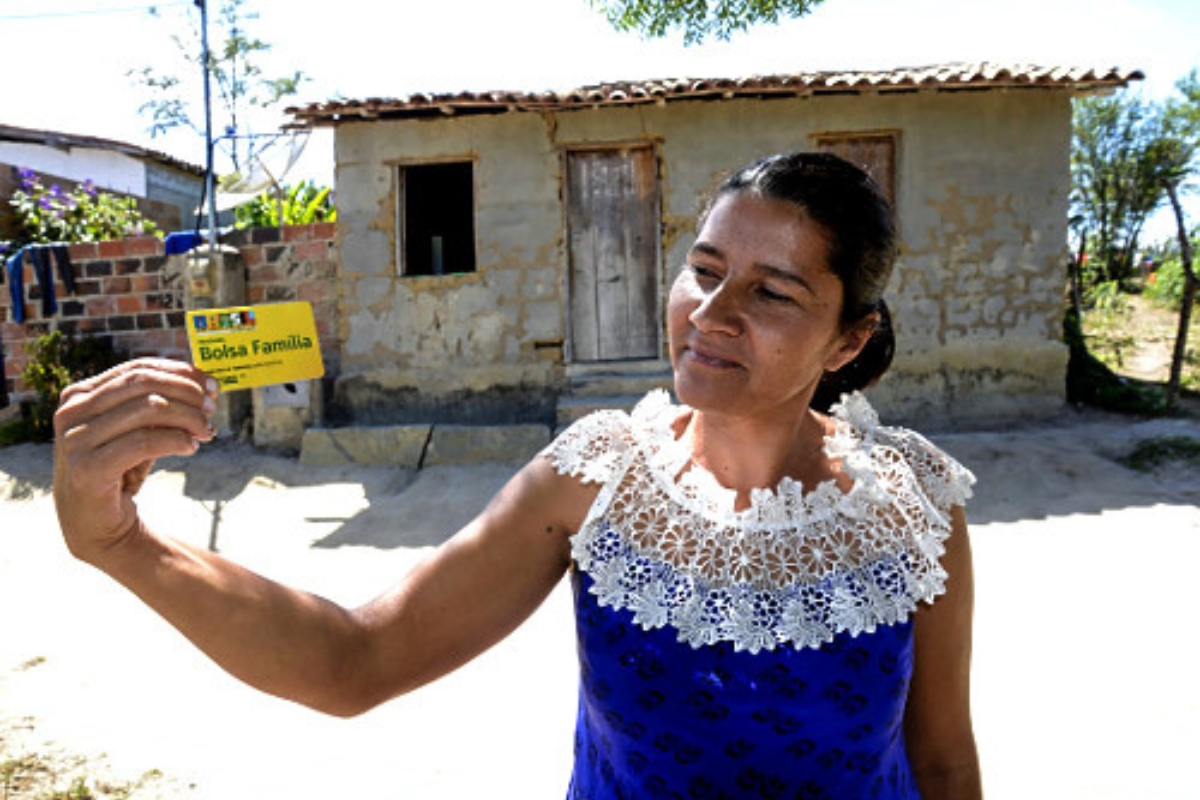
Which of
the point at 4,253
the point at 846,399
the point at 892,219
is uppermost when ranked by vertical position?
the point at 4,253

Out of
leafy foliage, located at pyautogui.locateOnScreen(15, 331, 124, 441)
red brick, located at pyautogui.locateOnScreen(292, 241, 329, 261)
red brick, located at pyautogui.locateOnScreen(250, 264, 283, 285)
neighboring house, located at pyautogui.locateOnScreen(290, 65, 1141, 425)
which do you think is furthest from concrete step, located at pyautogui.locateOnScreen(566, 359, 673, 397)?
leafy foliage, located at pyautogui.locateOnScreen(15, 331, 124, 441)

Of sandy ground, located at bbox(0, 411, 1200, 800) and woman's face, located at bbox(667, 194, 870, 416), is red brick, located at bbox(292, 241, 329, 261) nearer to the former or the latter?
Answer: sandy ground, located at bbox(0, 411, 1200, 800)

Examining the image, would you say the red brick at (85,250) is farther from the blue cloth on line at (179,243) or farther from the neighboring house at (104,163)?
the neighboring house at (104,163)

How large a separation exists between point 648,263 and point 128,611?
5611 millimetres

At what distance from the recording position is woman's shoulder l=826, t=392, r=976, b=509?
150 centimetres

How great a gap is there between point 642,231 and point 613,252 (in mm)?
358

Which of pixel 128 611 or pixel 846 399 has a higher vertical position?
pixel 846 399

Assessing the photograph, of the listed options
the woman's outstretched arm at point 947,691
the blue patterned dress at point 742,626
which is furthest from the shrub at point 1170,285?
the blue patterned dress at point 742,626

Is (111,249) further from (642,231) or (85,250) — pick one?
(642,231)

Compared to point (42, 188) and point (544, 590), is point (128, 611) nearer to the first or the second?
point (544, 590)

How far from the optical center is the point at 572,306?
346 inches

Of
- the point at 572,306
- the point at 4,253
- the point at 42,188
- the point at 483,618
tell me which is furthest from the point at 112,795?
the point at 42,188

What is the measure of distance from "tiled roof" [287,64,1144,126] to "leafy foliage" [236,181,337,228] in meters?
2.17

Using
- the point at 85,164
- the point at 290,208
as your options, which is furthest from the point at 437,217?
the point at 85,164
